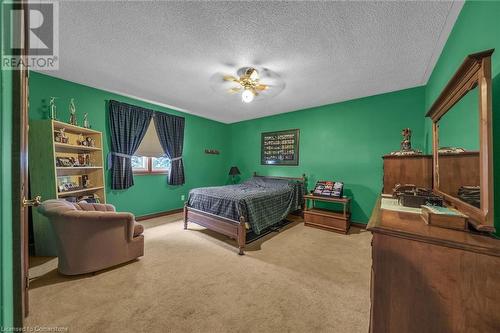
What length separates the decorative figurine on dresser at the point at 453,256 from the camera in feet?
2.45

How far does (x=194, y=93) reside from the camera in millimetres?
3480

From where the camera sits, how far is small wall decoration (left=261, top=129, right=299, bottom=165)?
4.57 m

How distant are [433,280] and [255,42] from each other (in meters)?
2.36

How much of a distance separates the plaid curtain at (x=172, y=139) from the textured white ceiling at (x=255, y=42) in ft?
3.80

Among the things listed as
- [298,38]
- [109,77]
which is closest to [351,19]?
[298,38]

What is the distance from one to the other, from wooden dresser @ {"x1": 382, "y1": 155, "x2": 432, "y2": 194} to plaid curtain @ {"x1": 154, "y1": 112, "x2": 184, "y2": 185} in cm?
417

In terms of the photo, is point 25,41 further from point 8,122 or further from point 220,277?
point 220,277

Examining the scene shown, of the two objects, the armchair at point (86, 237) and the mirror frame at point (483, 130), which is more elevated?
the mirror frame at point (483, 130)

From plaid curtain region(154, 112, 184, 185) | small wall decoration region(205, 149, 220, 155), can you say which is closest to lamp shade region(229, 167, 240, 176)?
small wall decoration region(205, 149, 220, 155)

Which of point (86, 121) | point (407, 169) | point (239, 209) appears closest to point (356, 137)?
point (407, 169)

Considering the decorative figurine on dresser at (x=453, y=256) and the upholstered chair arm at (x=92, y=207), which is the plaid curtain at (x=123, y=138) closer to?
the upholstered chair arm at (x=92, y=207)

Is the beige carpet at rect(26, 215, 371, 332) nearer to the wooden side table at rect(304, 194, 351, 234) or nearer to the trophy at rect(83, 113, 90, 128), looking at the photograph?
the wooden side table at rect(304, 194, 351, 234)

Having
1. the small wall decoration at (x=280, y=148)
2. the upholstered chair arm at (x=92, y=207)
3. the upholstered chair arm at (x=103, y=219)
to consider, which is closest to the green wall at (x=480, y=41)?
the small wall decoration at (x=280, y=148)

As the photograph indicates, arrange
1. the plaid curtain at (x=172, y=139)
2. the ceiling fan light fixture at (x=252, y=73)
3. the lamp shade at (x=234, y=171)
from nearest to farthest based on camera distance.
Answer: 1. the ceiling fan light fixture at (x=252, y=73)
2. the plaid curtain at (x=172, y=139)
3. the lamp shade at (x=234, y=171)
